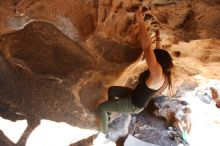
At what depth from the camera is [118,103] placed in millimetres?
2957

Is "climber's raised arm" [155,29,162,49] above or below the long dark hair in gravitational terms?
above

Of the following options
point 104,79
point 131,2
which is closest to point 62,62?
point 104,79

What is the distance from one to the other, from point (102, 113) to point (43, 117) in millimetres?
691

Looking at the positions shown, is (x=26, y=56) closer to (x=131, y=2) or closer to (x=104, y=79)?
(x=104, y=79)

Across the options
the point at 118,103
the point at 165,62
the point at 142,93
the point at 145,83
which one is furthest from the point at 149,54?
the point at 118,103

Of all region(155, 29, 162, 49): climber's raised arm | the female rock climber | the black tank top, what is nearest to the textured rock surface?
region(155, 29, 162, 49): climber's raised arm

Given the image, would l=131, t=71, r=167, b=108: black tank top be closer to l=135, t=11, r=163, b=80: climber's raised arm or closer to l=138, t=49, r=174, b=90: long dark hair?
l=138, t=49, r=174, b=90: long dark hair

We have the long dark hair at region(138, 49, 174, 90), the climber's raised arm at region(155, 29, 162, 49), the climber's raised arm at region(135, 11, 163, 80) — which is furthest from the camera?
the climber's raised arm at region(155, 29, 162, 49)

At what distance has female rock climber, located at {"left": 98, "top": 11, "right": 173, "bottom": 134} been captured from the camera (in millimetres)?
2496

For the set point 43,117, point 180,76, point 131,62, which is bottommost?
point 43,117

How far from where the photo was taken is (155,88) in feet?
8.91

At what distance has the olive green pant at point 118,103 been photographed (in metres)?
2.95

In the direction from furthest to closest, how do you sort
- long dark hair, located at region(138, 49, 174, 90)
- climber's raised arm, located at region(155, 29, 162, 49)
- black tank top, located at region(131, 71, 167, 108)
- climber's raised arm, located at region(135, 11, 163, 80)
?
climber's raised arm, located at region(155, 29, 162, 49) < black tank top, located at region(131, 71, 167, 108) < long dark hair, located at region(138, 49, 174, 90) < climber's raised arm, located at region(135, 11, 163, 80)

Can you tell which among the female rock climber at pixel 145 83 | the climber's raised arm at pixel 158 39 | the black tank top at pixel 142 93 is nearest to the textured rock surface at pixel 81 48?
the climber's raised arm at pixel 158 39
